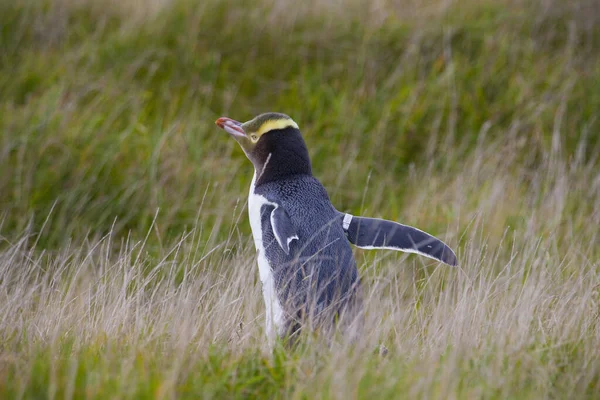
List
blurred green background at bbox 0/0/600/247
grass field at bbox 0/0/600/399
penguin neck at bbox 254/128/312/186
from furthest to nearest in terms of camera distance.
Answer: blurred green background at bbox 0/0/600/247, penguin neck at bbox 254/128/312/186, grass field at bbox 0/0/600/399

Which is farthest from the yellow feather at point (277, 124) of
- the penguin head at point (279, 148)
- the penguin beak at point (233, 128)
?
the penguin beak at point (233, 128)

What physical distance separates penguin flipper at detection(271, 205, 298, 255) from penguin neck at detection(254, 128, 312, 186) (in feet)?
0.80

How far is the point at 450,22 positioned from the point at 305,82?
160 cm

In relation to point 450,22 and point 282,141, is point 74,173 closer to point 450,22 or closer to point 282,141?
point 282,141

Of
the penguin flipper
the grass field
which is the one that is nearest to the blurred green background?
the grass field

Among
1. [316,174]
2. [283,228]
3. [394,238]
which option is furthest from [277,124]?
[316,174]

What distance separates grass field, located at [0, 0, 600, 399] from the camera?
8.66 ft

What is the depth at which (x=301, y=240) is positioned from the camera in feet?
10.8

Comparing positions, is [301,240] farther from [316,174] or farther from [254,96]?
[254,96]

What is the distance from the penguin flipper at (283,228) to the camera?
10.7 feet

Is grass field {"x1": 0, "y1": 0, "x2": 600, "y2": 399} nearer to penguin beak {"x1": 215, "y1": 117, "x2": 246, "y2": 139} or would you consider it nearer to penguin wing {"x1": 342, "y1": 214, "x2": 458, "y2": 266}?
penguin wing {"x1": 342, "y1": 214, "x2": 458, "y2": 266}

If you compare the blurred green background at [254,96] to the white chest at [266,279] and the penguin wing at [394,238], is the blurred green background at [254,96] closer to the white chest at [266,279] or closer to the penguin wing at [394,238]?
the white chest at [266,279]

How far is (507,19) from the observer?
7016mm

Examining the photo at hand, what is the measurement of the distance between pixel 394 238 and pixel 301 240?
Result: 1.35ft
